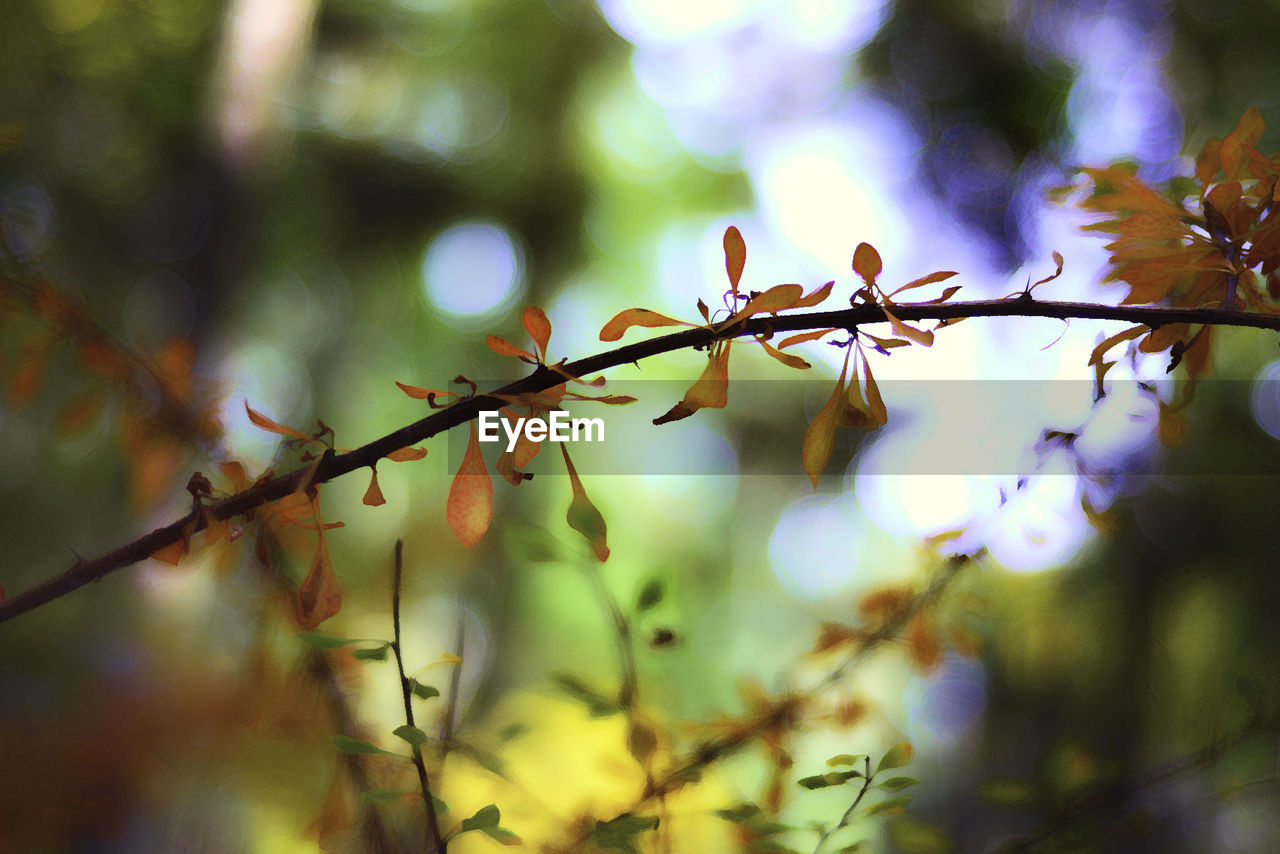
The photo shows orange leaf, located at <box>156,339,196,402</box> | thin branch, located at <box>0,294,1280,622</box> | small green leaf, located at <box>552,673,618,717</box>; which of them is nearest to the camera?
thin branch, located at <box>0,294,1280,622</box>

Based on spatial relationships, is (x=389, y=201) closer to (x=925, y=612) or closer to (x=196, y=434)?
(x=196, y=434)

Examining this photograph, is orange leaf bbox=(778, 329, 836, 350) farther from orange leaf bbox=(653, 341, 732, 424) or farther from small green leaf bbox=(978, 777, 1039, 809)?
small green leaf bbox=(978, 777, 1039, 809)

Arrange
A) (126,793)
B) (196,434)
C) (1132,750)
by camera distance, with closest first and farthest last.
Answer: (196,434) → (126,793) → (1132,750)

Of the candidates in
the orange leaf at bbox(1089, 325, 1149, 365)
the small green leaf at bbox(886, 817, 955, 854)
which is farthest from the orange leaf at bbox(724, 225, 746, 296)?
the small green leaf at bbox(886, 817, 955, 854)

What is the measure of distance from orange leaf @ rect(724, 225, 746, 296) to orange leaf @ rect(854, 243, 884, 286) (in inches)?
1.4

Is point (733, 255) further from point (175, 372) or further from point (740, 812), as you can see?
point (175, 372)

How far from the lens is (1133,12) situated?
51.6 inches

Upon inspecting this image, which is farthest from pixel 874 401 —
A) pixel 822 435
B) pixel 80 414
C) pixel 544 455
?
pixel 544 455

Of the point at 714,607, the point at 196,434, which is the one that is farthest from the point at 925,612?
the point at 714,607

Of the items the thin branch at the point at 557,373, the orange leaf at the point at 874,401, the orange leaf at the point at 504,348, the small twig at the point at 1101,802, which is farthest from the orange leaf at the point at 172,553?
the small twig at the point at 1101,802

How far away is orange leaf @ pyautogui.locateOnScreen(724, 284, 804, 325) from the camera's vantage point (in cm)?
20

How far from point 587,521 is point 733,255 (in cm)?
10

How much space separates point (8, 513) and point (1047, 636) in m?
1.83

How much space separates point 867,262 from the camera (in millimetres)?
219
